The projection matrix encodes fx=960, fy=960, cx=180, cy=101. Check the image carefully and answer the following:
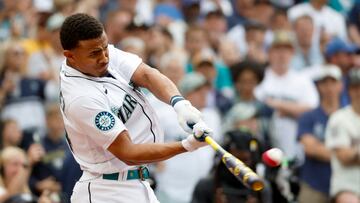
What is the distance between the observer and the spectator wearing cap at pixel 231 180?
27.2 ft

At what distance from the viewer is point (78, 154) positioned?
6.13 m

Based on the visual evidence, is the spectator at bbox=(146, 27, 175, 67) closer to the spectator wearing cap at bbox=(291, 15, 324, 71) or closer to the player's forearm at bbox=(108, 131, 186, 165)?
the spectator wearing cap at bbox=(291, 15, 324, 71)

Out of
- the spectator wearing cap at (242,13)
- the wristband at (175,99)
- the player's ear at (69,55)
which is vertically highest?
the player's ear at (69,55)

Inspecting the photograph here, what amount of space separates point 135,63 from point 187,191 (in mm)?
3787

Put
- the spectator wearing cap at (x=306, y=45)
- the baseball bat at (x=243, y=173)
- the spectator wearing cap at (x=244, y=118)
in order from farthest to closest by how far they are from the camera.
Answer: the spectator wearing cap at (x=306, y=45)
the spectator wearing cap at (x=244, y=118)
the baseball bat at (x=243, y=173)

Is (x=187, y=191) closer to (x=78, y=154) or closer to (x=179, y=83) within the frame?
(x=179, y=83)

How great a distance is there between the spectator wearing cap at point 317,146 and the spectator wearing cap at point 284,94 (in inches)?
15.8

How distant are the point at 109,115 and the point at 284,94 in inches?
219

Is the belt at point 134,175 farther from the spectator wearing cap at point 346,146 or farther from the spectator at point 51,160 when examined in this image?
the spectator wearing cap at point 346,146

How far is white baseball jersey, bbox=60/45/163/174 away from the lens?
19.1 ft

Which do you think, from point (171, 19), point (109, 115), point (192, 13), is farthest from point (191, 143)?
point (192, 13)

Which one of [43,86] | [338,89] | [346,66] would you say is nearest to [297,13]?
[346,66]

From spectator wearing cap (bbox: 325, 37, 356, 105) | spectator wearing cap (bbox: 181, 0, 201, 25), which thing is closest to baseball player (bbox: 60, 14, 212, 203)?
spectator wearing cap (bbox: 325, 37, 356, 105)

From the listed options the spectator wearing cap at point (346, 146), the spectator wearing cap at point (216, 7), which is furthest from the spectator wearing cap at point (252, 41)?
the spectator wearing cap at point (346, 146)
